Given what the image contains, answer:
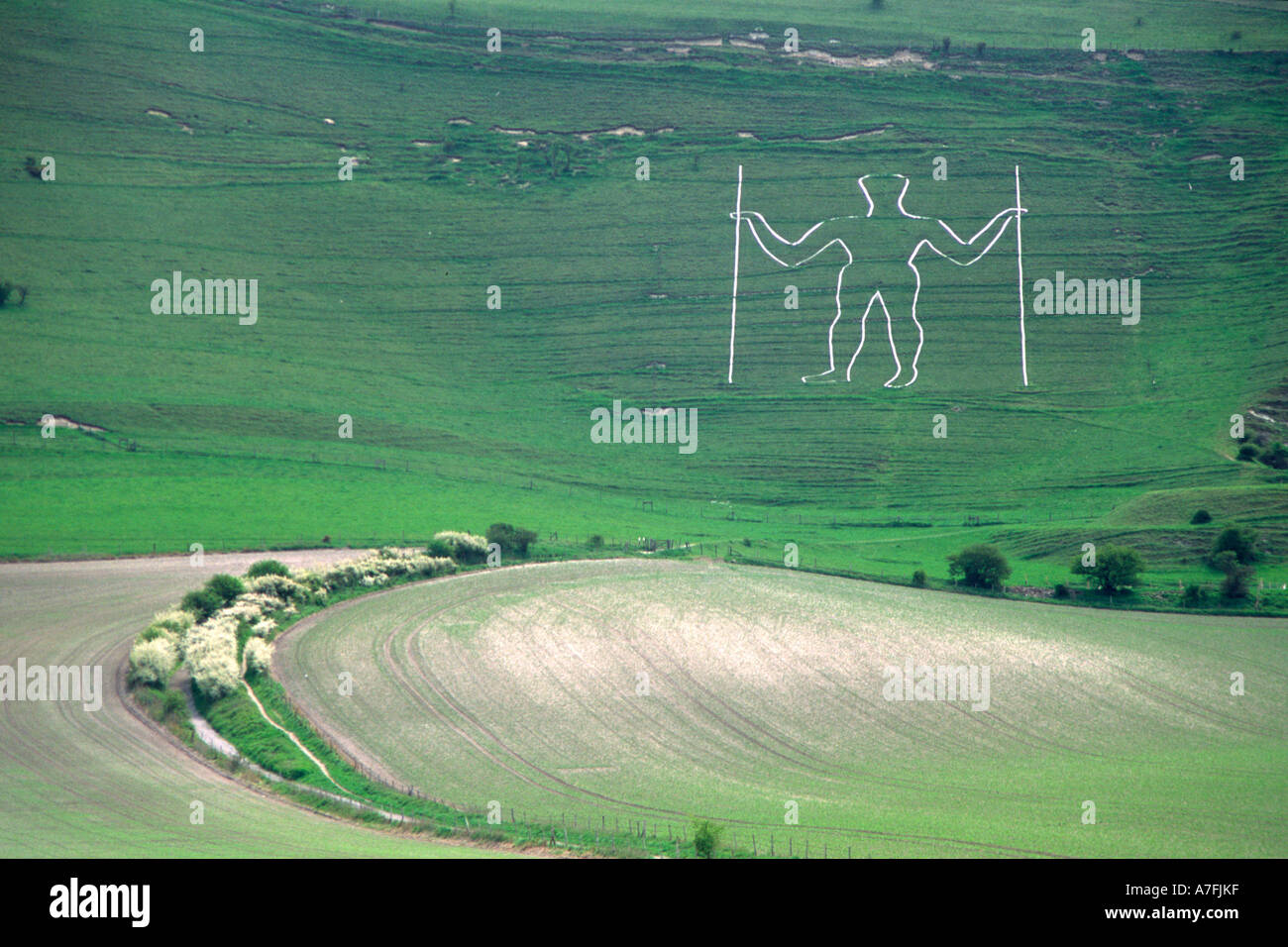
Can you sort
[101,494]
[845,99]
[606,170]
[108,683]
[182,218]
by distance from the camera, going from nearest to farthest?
[108,683] < [101,494] < [182,218] < [606,170] < [845,99]

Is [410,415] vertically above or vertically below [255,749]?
above

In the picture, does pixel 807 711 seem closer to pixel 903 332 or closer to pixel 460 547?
pixel 460 547

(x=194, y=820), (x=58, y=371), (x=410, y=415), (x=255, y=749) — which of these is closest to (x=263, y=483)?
(x=410, y=415)

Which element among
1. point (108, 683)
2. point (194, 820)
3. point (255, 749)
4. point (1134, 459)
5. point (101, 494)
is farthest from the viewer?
point (1134, 459)

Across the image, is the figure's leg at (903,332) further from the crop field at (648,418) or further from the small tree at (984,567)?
the small tree at (984,567)

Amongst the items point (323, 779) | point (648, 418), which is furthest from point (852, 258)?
point (323, 779)

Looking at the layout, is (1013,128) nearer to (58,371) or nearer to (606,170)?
(606,170)

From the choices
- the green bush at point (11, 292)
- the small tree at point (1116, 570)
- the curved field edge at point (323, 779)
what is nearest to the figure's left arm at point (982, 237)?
the small tree at point (1116, 570)
